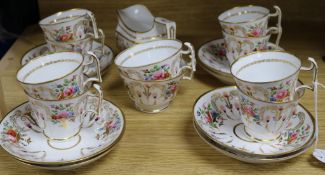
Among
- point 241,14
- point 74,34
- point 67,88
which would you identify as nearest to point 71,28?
point 74,34

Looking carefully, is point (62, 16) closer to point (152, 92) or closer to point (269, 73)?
point (152, 92)

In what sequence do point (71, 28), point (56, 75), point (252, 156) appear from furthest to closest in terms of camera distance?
point (71, 28)
point (56, 75)
point (252, 156)

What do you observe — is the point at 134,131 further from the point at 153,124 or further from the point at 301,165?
the point at 301,165

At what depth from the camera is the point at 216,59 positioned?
882 mm

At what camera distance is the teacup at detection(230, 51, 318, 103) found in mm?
605

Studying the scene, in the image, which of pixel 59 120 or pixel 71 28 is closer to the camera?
pixel 59 120

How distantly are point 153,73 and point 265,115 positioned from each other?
0.63 feet

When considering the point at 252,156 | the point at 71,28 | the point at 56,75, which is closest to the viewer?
the point at 252,156

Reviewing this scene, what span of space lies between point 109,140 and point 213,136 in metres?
0.15

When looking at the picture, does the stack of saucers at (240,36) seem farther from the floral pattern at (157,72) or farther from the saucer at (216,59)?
the floral pattern at (157,72)

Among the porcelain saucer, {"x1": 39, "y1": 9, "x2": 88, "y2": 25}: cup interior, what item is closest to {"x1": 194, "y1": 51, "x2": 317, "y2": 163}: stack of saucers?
the porcelain saucer

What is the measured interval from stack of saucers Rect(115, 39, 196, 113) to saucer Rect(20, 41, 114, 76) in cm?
9

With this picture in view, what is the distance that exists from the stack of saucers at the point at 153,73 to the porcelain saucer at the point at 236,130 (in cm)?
6

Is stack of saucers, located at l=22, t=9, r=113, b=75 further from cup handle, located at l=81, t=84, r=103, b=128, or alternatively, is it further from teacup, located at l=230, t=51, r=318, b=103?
teacup, located at l=230, t=51, r=318, b=103
